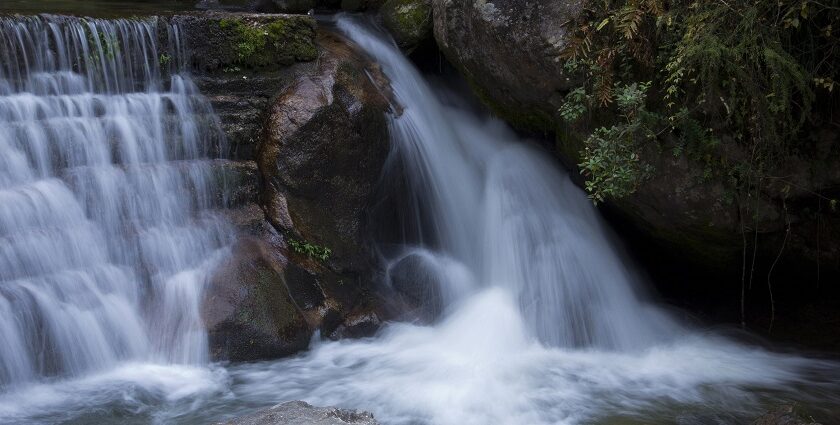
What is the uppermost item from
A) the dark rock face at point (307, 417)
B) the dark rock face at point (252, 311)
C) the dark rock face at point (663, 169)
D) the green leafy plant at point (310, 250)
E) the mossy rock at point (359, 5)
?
the mossy rock at point (359, 5)

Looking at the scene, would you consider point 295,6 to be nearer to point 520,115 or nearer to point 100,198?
point 520,115

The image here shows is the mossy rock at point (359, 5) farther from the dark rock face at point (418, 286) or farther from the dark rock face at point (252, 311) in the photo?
the dark rock face at point (252, 311)

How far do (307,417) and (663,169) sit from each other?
11.9 ft

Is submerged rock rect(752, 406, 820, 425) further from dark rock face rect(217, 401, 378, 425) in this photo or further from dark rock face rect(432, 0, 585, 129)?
dark rock face rect(432, 0, 585, 129)

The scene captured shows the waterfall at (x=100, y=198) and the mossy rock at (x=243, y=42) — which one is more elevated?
the mossy rock at (x=243, y=42)

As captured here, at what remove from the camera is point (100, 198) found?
554 cm

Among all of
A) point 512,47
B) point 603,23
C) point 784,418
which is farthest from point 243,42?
point 784,418

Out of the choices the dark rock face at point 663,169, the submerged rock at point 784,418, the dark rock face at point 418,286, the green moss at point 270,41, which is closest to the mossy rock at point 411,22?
the dark rock face at point 663,169

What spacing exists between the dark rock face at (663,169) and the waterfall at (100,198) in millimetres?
2552

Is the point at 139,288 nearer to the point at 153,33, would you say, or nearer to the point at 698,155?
the point at 153,33

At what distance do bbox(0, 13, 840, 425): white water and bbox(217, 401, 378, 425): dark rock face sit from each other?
0.97 metres

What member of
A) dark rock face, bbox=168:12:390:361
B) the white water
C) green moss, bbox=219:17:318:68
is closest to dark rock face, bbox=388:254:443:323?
the white water

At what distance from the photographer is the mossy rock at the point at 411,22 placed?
7762 millimetres

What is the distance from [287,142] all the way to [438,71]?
106 inches
